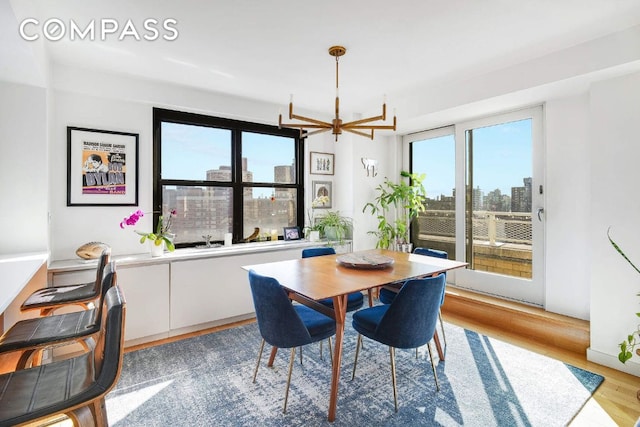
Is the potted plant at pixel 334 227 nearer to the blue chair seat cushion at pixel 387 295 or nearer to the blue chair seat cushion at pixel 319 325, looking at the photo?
the blue chair seat cushion at pixel 387 295

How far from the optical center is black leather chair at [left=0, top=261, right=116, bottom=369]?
4.90 feet

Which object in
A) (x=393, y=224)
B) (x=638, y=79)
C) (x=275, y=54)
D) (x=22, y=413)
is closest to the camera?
(x=22, y=413)

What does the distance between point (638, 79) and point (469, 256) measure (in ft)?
7.25

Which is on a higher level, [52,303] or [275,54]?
[275,54]

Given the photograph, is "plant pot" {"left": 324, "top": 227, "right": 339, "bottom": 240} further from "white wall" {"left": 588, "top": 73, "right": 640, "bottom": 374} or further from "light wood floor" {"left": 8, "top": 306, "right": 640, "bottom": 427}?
"white wall" {"left": 588, "top": 73, "right": 640, "bottom": 374}

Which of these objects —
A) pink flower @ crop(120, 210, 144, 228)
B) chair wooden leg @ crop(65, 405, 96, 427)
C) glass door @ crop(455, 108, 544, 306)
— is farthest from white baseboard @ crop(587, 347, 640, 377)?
pink flower @ crop(120, 210, 144, 228)

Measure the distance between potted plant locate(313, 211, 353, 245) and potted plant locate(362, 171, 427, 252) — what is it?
1.11ft

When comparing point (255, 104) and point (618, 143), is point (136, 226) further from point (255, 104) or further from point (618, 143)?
point (618, 143)

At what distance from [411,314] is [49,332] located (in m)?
1.92

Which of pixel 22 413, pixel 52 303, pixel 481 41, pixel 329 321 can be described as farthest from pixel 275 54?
pixel 22 413

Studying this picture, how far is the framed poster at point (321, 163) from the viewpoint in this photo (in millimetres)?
4488

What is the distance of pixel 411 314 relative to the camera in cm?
198

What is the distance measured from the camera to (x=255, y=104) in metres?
3.93

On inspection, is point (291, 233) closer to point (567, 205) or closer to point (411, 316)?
point (411, 316)
